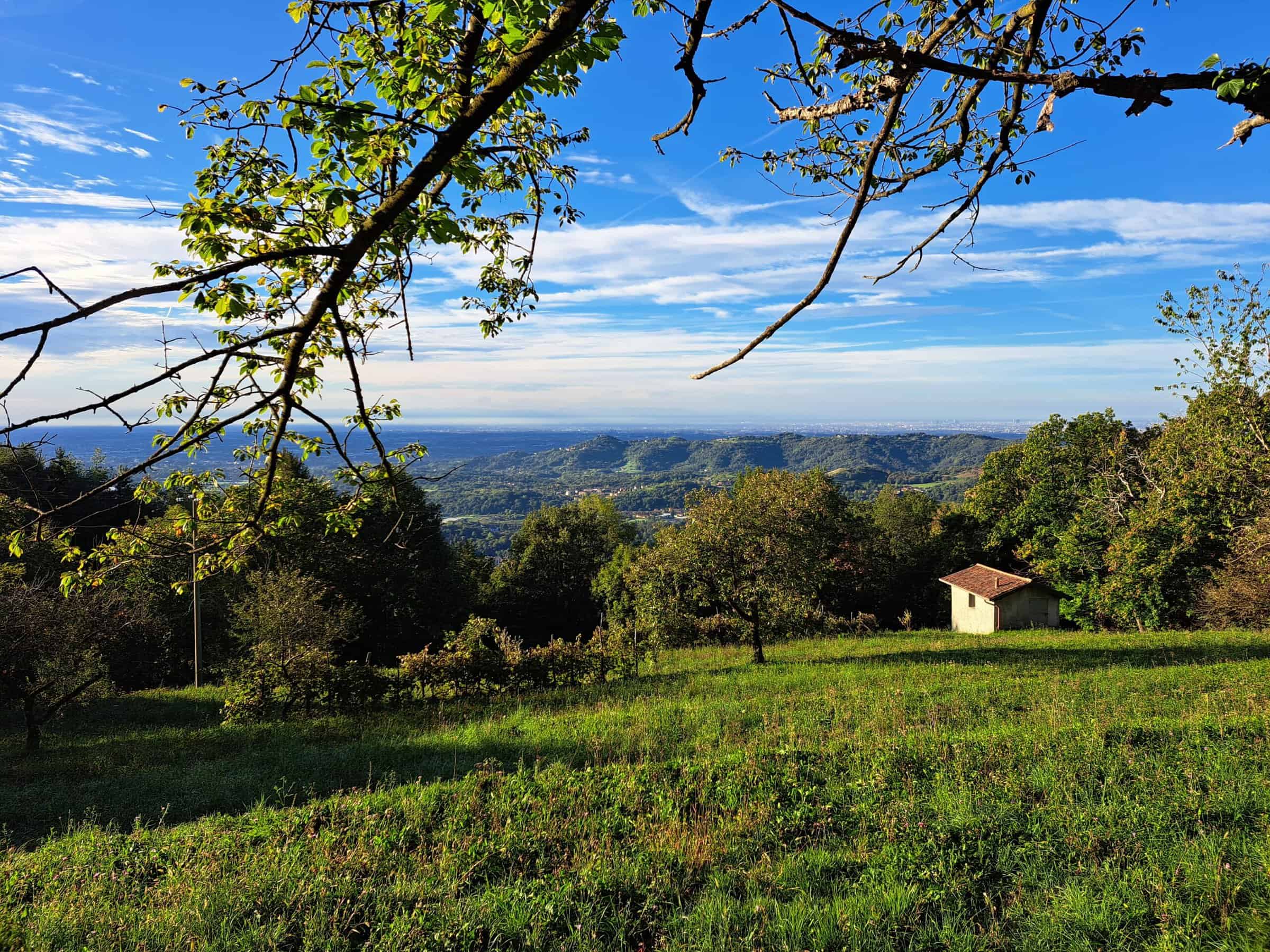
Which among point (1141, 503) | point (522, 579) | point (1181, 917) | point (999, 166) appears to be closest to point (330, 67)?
point (999, 166)

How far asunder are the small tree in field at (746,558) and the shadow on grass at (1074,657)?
2.13 m

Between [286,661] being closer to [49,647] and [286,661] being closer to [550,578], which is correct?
[49,647]

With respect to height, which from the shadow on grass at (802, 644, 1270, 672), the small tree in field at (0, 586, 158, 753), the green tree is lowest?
the green tree

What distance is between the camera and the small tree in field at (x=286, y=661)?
1407 centimetres

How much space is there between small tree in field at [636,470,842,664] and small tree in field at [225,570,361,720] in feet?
28.6

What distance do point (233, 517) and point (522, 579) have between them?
39410 millimetres

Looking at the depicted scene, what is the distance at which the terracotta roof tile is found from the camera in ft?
92.8

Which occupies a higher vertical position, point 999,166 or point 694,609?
point 999,166

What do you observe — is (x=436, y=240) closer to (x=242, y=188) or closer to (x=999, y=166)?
(x=242, y=188)

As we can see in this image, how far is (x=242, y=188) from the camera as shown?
2.83 m

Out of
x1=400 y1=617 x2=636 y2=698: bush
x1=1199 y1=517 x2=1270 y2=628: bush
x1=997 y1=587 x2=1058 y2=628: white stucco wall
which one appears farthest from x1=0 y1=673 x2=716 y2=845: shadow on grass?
x1=997 y1=587 x2=1058 y2=628: white stucco wall

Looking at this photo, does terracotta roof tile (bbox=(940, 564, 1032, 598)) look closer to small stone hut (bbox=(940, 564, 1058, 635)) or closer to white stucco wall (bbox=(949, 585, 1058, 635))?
small stone hut (bbox=(940, 564, 1058, 635))

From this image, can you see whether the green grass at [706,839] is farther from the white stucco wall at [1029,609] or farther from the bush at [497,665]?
the white stucco wall at [1029,609]

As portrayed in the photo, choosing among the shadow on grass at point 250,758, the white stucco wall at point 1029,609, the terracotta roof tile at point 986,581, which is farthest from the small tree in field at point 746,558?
the white stucco wall at point 1029,609
